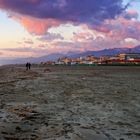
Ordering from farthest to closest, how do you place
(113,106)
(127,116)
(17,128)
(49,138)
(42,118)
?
(113,106)
(127,116)
(42,118)
(17,128)
(49,138)

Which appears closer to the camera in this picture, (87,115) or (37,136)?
(37,136)

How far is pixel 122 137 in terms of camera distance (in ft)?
37.4

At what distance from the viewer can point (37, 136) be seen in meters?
11.2

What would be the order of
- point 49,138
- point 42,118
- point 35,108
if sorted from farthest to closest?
point 35,108 → point 42,118 → point 49,138

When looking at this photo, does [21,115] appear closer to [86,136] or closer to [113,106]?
[86,136]

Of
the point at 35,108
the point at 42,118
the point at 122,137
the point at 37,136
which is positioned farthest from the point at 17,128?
the point at 35,108

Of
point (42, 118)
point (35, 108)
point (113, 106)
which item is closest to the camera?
point (42, 118)

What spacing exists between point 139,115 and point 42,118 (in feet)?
14.8

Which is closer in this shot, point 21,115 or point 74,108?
point 21,115

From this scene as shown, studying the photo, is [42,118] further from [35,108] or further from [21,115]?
[35,108]

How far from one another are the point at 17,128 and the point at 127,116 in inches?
220

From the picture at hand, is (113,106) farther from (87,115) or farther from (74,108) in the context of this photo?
(87,115)

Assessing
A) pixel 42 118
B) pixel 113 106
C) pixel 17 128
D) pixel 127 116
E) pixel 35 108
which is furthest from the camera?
pixel 113 106

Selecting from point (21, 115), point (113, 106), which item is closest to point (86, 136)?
point (21, 115)
